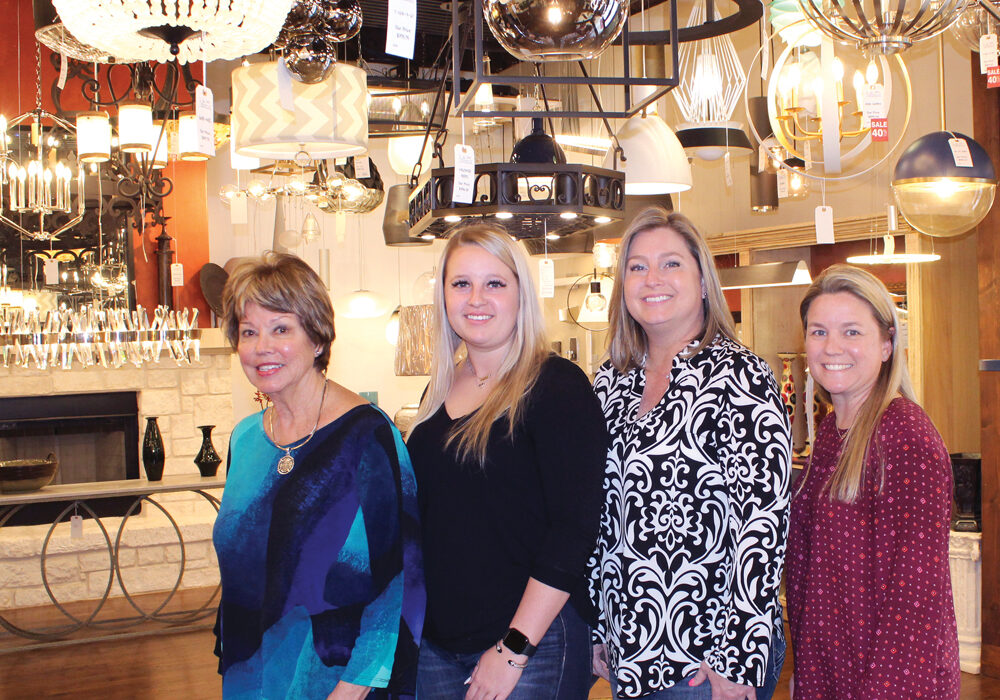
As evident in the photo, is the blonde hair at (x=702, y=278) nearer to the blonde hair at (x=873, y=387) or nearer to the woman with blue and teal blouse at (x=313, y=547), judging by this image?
the blonde hair at (x=873, y=387)

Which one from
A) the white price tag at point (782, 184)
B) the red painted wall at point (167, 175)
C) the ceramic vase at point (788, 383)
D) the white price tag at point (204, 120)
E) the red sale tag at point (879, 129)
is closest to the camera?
the white price tag at point (204, 120)

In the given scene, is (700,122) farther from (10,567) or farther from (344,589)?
(10,567)

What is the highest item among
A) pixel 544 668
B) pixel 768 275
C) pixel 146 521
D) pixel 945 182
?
pixel 945 182

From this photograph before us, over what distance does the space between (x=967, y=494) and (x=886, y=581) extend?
2.84m

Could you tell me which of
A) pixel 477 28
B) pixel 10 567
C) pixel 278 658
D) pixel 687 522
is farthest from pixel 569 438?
pixel 10 567

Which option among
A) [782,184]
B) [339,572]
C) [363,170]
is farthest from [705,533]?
→ [363,170]

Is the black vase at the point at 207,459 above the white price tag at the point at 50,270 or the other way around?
the other way around

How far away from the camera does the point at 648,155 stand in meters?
3.20

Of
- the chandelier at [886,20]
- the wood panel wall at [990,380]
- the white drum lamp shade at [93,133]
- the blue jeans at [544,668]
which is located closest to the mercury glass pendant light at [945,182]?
the wood panel wall at [990,380]

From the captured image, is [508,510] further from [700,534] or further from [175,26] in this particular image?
[175,26]

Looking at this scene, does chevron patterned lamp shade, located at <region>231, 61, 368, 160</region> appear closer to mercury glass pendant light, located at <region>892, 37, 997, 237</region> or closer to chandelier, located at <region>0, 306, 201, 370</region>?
mercury glass pendant light, located at <region>892, 37, 997, 237</region>

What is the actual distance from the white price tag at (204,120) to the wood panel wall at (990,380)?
125 inches

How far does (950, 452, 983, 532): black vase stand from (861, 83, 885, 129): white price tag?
2.29 meters

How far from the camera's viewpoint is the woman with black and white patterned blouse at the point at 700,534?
1.79 meters
